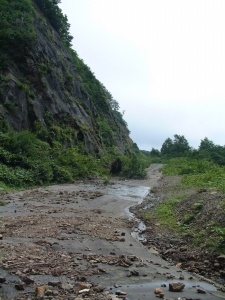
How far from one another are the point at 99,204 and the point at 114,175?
69.8 feet

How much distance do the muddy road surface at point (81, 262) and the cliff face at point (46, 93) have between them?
21.6 m

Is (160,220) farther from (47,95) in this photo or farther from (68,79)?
(68,79)

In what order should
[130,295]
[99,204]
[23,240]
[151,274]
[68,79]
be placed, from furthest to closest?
1. [68,79]
2. [99,204]
3. [23,240]
4. [151,274]
5. [130,295]

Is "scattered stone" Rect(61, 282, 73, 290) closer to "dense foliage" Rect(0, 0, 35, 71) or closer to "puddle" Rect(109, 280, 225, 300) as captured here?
"puddle" Rect(109, 280, 225, 300)

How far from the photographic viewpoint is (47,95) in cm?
4147

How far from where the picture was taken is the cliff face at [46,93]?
3569 cm

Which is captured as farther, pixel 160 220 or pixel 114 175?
pixel 114 175

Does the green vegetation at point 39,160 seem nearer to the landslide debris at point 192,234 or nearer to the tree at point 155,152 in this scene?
the landslide debris at point 192,234

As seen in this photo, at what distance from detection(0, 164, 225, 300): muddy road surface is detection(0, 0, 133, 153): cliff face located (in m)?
21.6

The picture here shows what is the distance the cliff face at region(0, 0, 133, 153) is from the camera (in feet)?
117

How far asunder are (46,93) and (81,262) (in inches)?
1356

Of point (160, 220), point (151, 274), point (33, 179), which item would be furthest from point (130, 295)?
point (33, 179)

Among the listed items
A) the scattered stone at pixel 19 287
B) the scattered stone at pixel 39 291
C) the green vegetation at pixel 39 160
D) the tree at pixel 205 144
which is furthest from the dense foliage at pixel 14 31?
the tree at pixel 205 144

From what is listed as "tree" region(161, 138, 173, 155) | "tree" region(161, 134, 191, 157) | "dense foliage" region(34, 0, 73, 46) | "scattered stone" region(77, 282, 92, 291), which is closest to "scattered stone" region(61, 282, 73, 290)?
"scattered stone" region(77, 282, 92, 291)
